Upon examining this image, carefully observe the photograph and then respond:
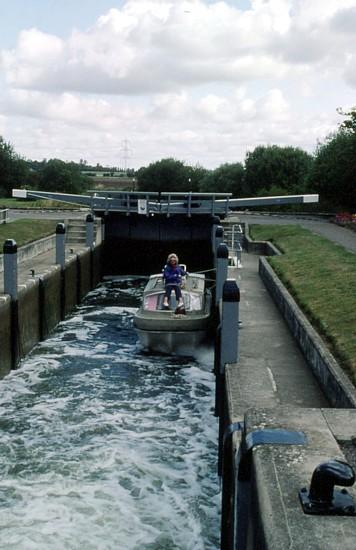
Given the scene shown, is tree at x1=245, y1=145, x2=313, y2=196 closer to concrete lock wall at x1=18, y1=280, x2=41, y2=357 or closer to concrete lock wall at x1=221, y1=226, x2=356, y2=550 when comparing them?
concrete lock wall at x1=18, y1=280, x2=41, y2=357

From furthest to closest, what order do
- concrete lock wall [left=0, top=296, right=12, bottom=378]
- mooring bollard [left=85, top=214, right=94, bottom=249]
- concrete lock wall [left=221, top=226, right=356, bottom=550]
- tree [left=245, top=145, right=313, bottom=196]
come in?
tree [left=245, top=145, right=313, bottom=196]
mooring bollard [left=85, top=214, right=94, bottom=249]
concrete lock wall [left=0, top=296, right=12, bottom=378]
concrete lock wall [left=221, top=226, right=356, bottom=550]

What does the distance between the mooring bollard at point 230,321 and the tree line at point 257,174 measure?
1303 inches

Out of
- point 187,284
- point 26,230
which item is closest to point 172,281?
point 187,284

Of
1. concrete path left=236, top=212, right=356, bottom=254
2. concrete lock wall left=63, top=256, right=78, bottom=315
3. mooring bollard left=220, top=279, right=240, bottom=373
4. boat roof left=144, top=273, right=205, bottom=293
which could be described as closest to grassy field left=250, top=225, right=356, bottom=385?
concrete path left=236, top=212, right=356, bottom=254

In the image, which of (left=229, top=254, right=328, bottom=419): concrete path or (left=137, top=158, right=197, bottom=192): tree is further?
(left=137, top=158, right=197, bottom=192): tree

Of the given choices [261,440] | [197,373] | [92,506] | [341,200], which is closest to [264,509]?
[261,440]

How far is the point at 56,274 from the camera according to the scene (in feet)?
61.1

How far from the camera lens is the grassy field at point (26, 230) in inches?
1021

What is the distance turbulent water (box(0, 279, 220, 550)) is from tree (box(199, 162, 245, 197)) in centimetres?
6251

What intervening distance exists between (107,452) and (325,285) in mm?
7012

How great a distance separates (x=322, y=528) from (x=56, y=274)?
15.7 metres

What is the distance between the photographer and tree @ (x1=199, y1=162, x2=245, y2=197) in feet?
253

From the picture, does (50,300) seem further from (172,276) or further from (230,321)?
(230,321)

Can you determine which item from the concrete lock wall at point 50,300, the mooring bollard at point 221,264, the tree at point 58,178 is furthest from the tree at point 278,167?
the mooring bollard at point 221,264
